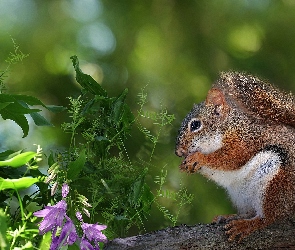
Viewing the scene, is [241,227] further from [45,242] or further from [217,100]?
[45,242]

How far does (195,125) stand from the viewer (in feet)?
5.54

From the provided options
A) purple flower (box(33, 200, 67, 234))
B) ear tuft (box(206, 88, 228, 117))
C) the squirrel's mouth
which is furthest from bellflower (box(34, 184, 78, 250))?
ear tuft (box(206, 88, 228, 117))

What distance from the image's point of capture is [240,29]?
8.31 ft

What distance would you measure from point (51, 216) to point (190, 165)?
0.64 metres

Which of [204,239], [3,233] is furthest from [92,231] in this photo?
[204,239]

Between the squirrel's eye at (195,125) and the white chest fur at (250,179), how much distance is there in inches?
4.5

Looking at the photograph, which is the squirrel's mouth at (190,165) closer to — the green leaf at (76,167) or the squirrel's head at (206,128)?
the squirrel's head at (206,128)

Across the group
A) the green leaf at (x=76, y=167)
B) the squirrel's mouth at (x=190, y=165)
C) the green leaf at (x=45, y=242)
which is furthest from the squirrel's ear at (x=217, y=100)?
the green leaf at (x=45, y=242)

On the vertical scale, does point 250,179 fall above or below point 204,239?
above

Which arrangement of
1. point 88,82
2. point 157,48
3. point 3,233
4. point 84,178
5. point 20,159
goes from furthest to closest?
point 157,48, point 88,82, point 84,178, point 20,159, point 3,233

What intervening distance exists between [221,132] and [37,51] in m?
1.12

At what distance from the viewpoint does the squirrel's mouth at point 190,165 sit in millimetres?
1605

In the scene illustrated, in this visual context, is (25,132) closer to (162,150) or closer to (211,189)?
(162,150)

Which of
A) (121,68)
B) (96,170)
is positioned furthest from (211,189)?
(96,170)
